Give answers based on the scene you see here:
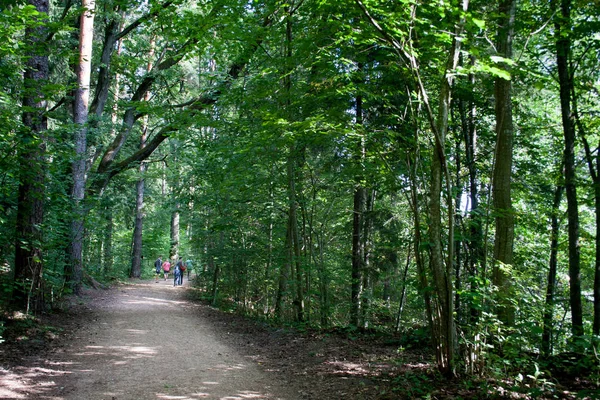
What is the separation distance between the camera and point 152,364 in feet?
20.8

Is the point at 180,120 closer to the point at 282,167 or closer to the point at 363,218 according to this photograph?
the point at 282,167

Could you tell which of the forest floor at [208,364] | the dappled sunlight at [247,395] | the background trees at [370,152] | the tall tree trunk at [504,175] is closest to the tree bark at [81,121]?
the background trees at [370,152]

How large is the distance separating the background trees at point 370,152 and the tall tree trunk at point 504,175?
25 mm

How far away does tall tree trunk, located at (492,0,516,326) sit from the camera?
5.48 m

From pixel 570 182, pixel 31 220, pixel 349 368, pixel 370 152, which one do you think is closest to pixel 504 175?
pixel 570 182

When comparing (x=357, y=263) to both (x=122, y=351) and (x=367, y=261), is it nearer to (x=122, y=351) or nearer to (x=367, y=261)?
(x=367, y=261)

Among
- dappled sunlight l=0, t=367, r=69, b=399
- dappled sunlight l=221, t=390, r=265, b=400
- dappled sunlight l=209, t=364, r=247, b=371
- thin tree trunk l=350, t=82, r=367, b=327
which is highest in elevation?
thin tree trunk l=350, t=82, r=367, b=327

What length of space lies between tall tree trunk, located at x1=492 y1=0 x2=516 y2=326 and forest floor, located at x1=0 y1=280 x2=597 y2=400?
1.47 m

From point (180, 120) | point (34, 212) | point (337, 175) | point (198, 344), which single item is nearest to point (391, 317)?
point (337, 175)

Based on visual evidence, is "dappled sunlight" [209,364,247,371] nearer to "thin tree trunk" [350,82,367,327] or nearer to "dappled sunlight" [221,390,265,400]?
"dappled sunlight" [221,390,265,400]

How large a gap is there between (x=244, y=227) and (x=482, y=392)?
975 centimetres

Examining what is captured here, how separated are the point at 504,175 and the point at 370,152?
204cm

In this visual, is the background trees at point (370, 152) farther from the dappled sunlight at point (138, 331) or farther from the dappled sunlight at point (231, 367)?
the dappled sunlight at point (231, 367)

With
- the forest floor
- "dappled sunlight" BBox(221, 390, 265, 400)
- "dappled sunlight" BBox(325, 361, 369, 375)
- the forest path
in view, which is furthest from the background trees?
"dappled sunlight" BBox(221, 390, 265, 400)
